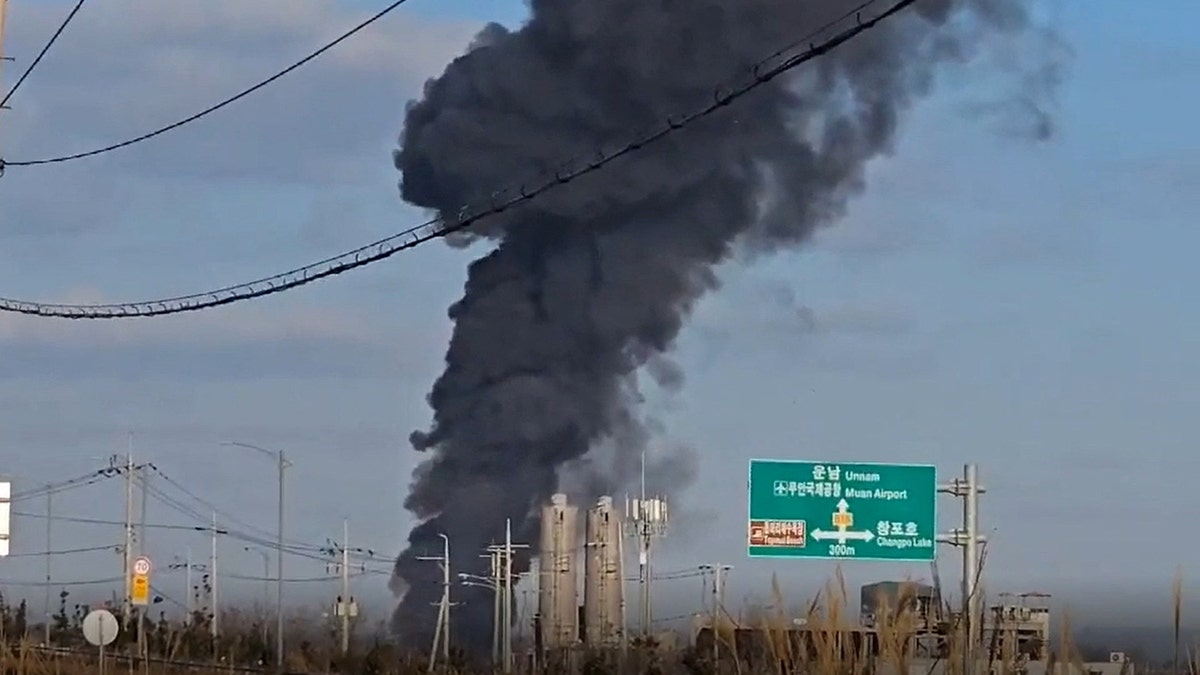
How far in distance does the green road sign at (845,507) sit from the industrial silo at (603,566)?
36.9m

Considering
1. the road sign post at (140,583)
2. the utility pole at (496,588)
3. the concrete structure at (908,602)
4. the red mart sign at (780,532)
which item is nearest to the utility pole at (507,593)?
the utility pole at (496,588)

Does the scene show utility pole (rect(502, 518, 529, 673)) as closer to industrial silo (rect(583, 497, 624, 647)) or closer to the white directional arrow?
industrial silo (rect(583, 497, 624, 647))

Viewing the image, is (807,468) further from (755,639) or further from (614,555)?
(614,555)

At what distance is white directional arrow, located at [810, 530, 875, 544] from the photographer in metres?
30.9

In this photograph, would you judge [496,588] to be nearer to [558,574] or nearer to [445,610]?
[445,610]

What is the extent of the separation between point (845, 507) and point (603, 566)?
3890 centimetres

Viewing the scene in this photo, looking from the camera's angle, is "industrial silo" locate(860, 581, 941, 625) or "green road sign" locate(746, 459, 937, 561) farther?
"green road sign" locate(746, 459, 937, 561)

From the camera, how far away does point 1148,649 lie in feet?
24.5

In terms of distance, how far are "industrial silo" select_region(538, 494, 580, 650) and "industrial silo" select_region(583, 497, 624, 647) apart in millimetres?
624

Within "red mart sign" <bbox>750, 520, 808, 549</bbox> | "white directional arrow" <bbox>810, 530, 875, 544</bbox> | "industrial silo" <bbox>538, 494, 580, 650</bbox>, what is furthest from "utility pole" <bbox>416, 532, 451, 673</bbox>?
"white directional arrow" <bbox>810, 530, 875, 544</bbox>

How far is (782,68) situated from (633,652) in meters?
4.47

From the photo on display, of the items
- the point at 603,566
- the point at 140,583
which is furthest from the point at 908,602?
the point at 603,566

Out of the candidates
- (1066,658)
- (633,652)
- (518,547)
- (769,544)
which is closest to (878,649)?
(1066,658)

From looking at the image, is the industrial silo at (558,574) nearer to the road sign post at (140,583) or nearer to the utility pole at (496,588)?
the utility pole at (496,588)
